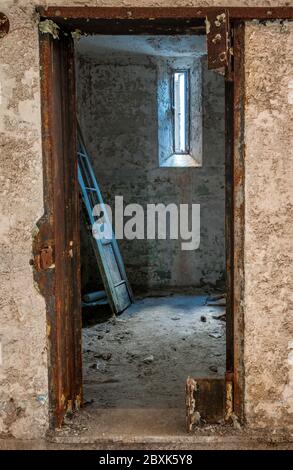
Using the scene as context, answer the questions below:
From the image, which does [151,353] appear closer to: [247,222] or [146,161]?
[247,222]

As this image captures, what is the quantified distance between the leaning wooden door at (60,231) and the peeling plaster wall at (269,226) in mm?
888

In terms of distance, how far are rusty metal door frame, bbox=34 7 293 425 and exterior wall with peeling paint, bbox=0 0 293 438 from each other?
1.5 inches

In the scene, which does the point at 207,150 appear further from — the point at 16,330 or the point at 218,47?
the point at 16,330

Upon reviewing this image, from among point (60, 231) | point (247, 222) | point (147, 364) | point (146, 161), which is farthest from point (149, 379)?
point (146, 161)

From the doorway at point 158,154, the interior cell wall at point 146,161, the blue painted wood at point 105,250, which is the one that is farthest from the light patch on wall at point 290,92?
the interior cell wall at point 146,161

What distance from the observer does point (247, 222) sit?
202 cm

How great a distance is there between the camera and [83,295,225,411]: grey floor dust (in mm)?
2770

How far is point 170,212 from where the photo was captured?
5.88 meters

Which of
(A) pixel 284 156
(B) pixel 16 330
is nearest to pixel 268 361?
(A) pixel 284 156

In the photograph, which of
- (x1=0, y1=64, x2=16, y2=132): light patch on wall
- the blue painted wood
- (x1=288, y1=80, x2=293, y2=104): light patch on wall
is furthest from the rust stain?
the blue painted wood

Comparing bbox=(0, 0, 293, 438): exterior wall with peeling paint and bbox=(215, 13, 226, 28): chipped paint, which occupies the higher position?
bbox=(215, 13, 226, 28): chipped paint

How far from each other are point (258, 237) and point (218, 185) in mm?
4029

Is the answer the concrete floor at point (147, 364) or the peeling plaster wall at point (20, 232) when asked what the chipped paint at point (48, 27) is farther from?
the concrete floor at point (147, 364)

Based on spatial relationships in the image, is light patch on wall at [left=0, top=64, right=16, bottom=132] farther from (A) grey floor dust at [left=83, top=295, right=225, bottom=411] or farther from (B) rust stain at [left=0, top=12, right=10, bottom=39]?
(A) grey floor dust at [left=83, top=295, right=225, bottom=411]
